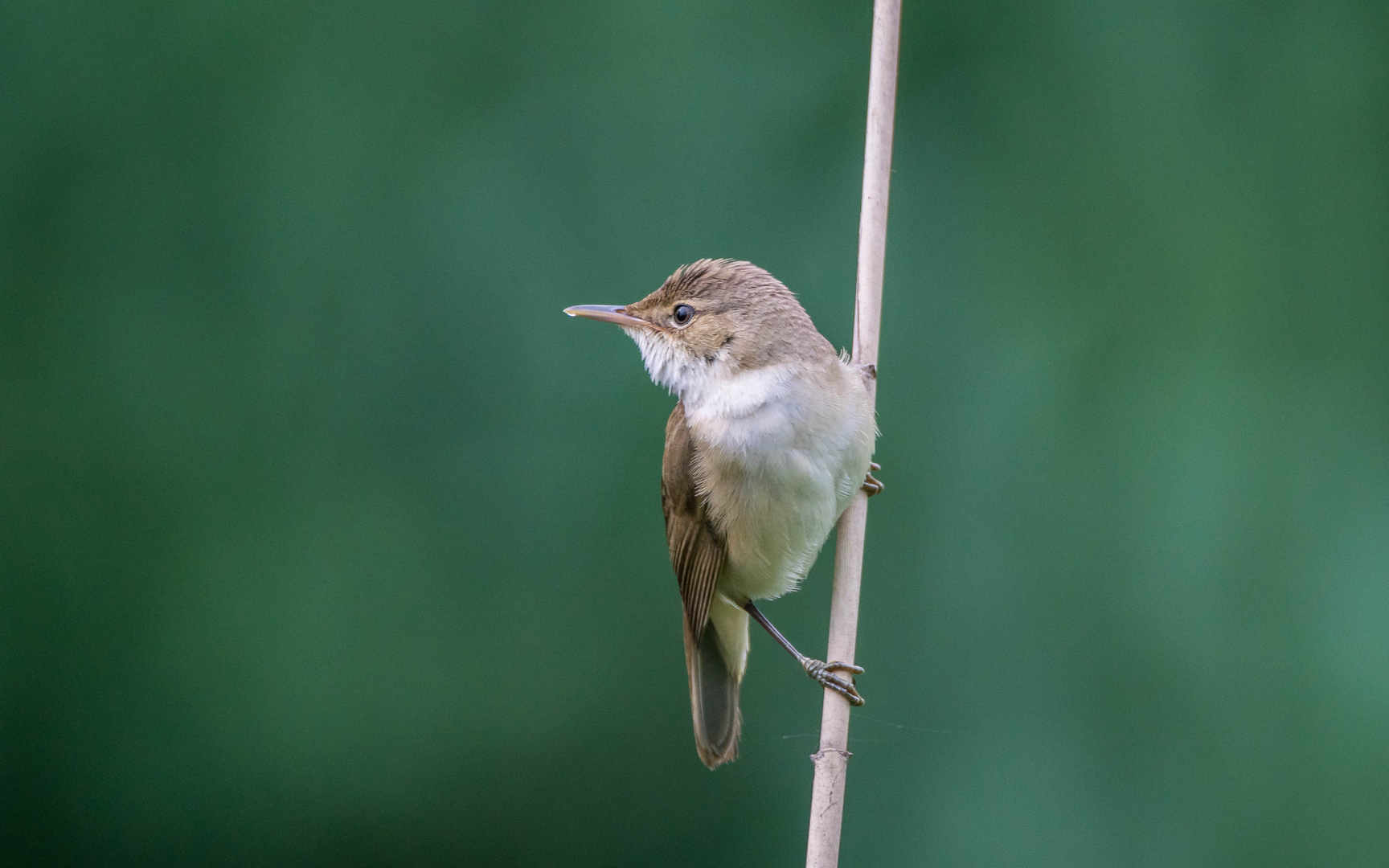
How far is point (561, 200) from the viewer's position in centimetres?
347

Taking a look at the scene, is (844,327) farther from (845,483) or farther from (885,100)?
(885,100)

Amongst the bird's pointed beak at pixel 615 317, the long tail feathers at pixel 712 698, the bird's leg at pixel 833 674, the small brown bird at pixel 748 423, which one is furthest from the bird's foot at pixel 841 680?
the bird's pointed beak at pixel 615 317

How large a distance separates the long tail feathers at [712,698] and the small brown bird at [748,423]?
2 centimetres

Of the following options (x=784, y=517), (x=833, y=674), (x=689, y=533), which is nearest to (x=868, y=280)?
(x=784, y=517)

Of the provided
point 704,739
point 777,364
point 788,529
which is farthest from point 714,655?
point 777,364

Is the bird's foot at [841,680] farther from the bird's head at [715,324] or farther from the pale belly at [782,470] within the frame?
the bird's head at [715,324]

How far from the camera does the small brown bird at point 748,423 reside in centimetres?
239

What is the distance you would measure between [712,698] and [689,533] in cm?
44

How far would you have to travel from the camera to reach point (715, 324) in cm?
244

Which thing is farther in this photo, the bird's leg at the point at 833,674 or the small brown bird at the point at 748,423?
the small brown bird at the point at 748,423

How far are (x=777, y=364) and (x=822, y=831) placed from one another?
1.00 metres

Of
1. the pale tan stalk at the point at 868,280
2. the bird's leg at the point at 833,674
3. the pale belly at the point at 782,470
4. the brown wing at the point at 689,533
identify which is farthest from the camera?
the brown wing at the point at 689,533

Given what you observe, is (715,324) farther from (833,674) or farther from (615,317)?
(833,674)

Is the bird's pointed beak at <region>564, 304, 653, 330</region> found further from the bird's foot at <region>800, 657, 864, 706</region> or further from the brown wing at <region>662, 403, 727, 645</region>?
the bird's foot at <region>800, 657, 864, 706</region>
